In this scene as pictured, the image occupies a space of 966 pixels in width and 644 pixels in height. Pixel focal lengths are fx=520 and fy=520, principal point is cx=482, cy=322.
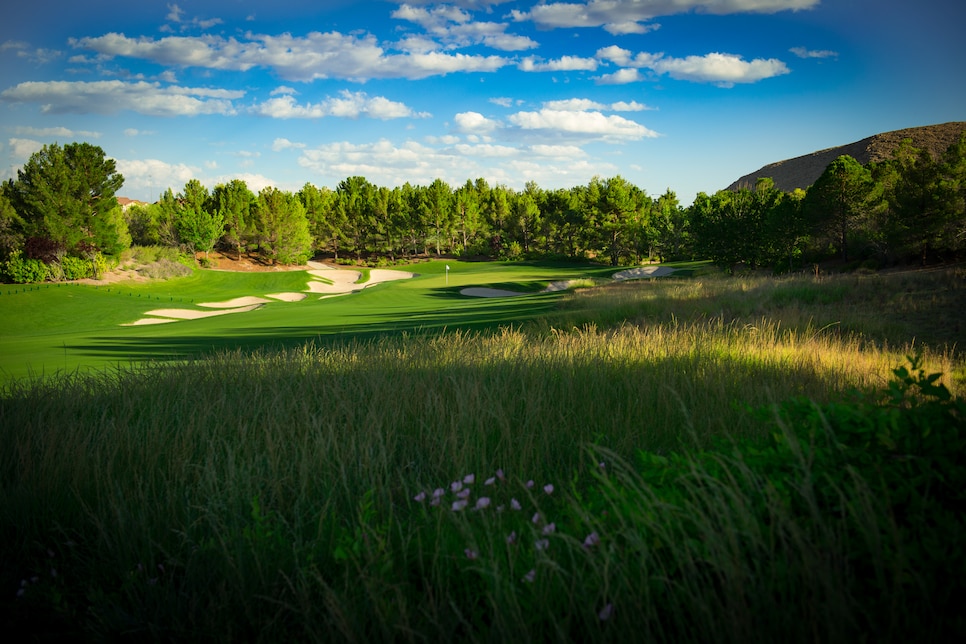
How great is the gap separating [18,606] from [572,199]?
66.7m

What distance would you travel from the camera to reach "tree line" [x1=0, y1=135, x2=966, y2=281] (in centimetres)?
3128

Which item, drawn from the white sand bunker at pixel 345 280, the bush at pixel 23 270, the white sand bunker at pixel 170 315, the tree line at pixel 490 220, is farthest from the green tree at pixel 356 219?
the white sand bunker at pixel 170 315

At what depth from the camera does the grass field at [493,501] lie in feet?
6.70

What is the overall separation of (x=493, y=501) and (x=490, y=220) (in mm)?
74064

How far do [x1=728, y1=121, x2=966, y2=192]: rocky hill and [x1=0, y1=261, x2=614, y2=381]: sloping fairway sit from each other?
64.1 m

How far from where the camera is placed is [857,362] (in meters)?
6.86

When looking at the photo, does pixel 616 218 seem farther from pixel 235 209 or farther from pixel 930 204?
pixel 235 209

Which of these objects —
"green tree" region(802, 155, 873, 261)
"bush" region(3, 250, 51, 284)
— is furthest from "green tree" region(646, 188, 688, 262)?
"bush" region(3, 250, 51, 284)

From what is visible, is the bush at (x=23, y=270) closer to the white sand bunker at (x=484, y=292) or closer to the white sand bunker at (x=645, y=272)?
the white sand bunker at (x=484, y=292)

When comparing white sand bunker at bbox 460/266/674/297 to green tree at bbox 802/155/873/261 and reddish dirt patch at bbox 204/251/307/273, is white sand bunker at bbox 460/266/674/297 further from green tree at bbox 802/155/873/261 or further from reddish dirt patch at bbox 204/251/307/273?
reddish dirt patch at bbox 204/251/307/273

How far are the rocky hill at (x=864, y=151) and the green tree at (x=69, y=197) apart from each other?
2976 inches

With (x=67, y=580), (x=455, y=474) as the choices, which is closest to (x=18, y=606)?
(x=67, y=580)

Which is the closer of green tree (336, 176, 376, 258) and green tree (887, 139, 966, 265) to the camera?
green tree (887, 139, 966, 265)

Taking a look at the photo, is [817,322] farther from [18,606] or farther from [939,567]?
[18,606]
